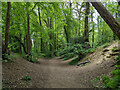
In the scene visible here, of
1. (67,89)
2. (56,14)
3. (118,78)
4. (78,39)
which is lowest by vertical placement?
(67,89)

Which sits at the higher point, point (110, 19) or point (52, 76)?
point (110, 19)

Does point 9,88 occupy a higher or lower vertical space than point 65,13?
lower

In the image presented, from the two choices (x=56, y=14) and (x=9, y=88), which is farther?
(x=56, y=14)

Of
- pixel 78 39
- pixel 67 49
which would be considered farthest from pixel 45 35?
pixel 78 39

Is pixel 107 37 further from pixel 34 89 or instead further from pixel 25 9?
pixel 34 89

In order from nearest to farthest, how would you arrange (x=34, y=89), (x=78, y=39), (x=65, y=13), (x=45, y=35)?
(x=34, y=89), (x=65, y=13), (x=45, y=35), (x=78, y=39)

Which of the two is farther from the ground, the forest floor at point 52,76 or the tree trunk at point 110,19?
the tree trunk at point 110,19

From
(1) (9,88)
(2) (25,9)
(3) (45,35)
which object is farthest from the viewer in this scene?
(3) (45,35)

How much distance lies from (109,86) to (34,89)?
3.10 m

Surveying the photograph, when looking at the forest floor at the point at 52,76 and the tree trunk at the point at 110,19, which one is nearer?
the tree trunk at the point at 110,19

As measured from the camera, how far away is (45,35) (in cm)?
1124

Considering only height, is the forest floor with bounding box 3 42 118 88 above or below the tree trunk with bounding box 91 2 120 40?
below

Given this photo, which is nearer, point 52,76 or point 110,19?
point 110,19

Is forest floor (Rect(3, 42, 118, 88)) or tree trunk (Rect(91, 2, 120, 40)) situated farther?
forest floor (Rect(3, 42, 118, 88))
